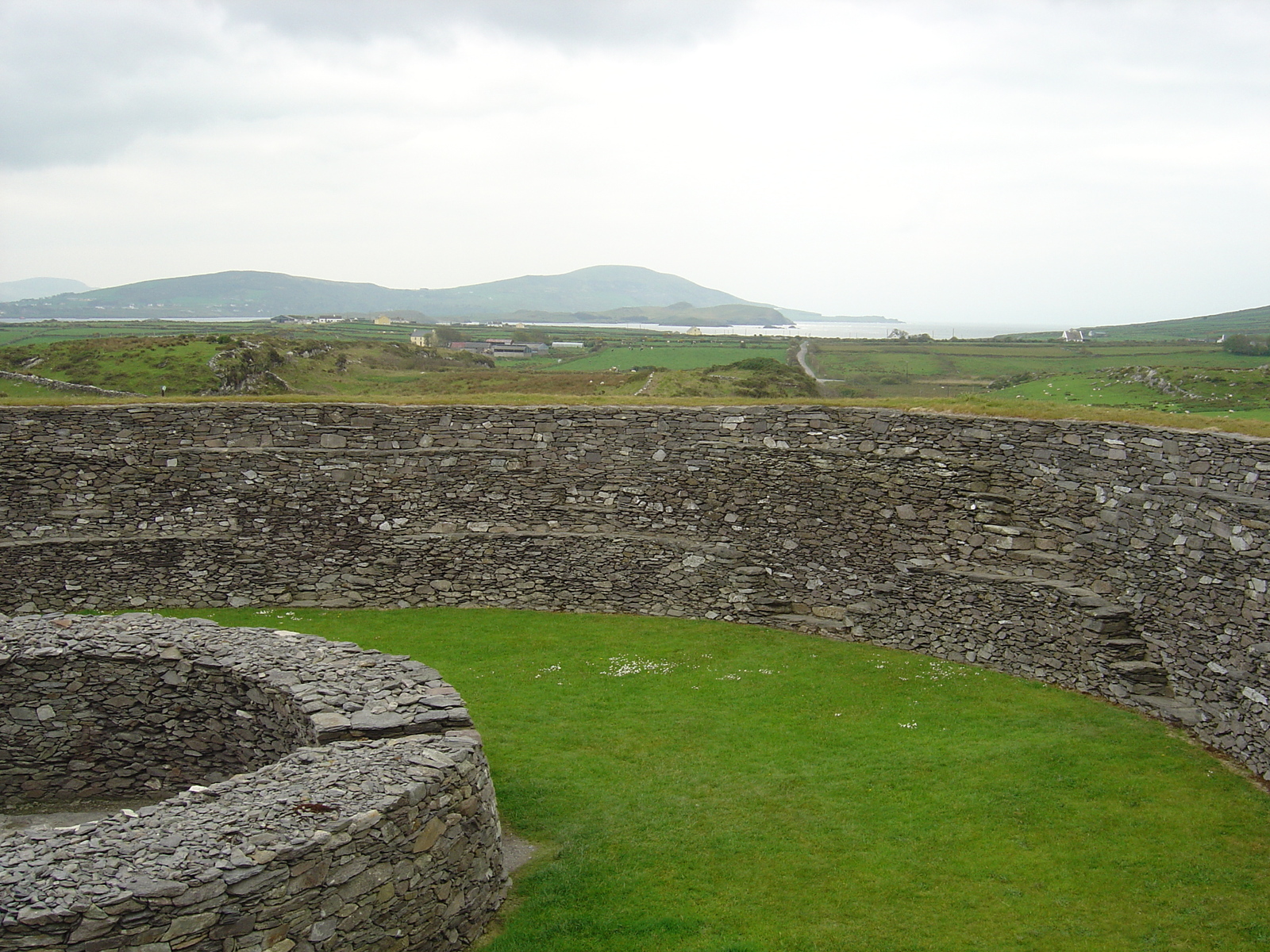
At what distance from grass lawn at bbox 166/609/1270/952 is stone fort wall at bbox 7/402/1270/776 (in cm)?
250

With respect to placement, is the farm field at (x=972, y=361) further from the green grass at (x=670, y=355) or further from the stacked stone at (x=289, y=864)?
the stacked stone at (x=289, y=864)

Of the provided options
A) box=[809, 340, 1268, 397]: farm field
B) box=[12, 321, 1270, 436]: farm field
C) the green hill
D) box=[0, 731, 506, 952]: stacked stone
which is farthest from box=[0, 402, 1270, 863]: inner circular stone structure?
the green hill

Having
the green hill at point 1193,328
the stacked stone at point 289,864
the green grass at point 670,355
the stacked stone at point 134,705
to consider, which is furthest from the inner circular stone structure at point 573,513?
the green hill at point 1193,328

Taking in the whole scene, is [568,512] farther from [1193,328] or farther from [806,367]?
[1193,328]

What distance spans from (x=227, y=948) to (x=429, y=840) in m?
2.26

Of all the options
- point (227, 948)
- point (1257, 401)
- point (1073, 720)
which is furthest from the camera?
point (1257, 401)

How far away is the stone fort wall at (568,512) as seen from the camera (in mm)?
19844

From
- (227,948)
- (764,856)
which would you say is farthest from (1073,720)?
(227,948)

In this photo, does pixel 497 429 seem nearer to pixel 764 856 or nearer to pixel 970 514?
pixel 970 514

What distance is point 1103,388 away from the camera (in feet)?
102

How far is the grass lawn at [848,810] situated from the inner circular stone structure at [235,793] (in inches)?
64.3

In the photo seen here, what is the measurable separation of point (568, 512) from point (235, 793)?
48.7ft

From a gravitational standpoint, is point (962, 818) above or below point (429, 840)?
below

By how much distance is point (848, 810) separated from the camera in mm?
13031
